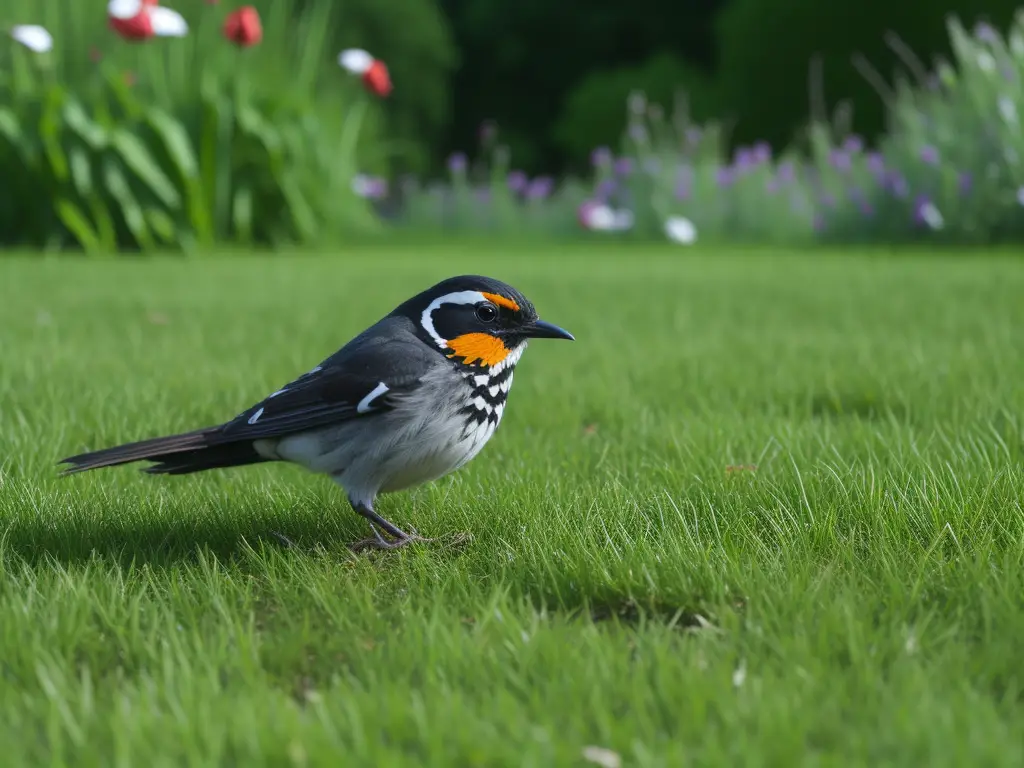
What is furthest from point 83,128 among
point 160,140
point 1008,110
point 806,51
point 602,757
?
point 806,51

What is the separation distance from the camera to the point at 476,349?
255cm

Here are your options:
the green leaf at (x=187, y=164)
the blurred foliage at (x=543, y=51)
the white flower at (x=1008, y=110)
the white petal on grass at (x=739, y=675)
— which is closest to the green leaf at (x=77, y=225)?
the green leaf at (x=187, y=164)

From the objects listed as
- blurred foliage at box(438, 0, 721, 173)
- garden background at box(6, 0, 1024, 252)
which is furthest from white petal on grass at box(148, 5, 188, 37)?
blurred foliage at box(438, 0, 721, 173)

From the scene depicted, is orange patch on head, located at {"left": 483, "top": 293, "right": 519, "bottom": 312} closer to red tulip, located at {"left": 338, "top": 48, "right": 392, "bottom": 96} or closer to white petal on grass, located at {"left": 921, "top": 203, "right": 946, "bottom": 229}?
red tulip, located at {"left": 338, "top": 48, "right": 392, "bottom": 96}

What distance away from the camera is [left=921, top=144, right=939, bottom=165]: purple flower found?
12.2m

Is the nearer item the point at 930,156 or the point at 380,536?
the point at 380,536

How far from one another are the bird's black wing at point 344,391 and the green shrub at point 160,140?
27.0 feet

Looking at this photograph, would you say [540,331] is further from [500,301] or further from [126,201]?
[126,201]

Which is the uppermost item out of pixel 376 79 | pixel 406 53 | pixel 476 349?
pixel 406 53

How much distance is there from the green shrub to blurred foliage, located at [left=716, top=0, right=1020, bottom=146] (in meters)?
16.1

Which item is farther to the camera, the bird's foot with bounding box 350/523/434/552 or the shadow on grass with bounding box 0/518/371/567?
the bird's foot with bounding box 350/523/434/552

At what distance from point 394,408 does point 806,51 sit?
26137mm

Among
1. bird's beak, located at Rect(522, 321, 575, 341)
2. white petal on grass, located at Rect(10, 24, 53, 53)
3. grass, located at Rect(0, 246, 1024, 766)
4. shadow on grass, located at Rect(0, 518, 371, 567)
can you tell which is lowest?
shadow on grass, located at Rect(0, 518, 371, 567)

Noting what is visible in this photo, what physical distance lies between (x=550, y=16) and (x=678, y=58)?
4160 mm
